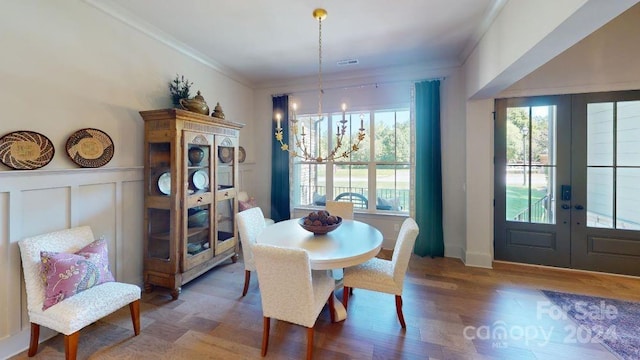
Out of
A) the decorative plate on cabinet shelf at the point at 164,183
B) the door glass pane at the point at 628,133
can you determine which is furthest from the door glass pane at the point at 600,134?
the decorative plate on cabinet shelf at the point at 164,183

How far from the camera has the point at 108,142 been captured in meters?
2.52

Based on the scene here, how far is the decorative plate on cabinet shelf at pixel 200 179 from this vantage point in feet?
10.1

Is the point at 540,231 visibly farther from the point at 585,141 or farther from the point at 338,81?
the point at 338,81

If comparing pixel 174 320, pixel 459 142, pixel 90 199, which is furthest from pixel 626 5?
pixel 90 199

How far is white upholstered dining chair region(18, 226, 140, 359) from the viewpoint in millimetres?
1741

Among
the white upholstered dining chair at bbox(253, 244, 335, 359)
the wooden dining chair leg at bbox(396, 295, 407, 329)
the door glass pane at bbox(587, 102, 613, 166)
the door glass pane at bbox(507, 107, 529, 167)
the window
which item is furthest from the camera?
the window

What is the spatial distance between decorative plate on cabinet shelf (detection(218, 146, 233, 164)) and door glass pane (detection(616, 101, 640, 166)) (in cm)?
485

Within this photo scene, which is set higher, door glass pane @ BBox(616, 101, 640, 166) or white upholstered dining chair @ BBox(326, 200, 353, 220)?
door glass pane @ BBox(616, 101, 640, 166)

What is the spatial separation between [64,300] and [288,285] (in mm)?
1617

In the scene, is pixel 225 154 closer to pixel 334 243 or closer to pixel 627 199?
pixel 334 243

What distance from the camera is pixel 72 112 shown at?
Result: 2268 millimetres

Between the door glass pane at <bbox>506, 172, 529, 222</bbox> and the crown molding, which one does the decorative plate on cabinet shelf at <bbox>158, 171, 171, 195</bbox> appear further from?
the door glass pane at <bbox>506, 172, 529, 222</bbox>

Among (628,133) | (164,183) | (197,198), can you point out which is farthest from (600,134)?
(164,183)

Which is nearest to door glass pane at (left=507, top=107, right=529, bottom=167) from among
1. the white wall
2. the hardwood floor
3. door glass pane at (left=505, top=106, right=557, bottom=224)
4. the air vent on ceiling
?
door glass pane at (left=505, top=106, right=557, bottom=224)
